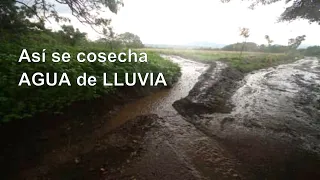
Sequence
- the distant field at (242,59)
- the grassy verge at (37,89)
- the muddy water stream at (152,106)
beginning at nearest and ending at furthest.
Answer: the grassy verge at (37,89) → the muddy water stream at (152,106) → the distant field at (242,59)

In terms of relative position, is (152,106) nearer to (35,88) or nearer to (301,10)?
(35,88)

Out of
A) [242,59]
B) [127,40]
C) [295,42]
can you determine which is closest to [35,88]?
[127,40]

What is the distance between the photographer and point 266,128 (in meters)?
5.96

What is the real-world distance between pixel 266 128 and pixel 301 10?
8844 mm

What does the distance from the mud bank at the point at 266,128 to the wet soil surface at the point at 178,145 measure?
21mm

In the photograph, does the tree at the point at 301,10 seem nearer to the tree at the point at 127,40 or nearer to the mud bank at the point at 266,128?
the mud bank at the point at 266,128

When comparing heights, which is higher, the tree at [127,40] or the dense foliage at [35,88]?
the tree at [127,40]

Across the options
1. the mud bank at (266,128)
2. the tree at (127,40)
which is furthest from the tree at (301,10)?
the tree at (127,40)

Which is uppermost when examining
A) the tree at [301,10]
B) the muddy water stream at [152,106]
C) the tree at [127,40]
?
the tree at [301,10]

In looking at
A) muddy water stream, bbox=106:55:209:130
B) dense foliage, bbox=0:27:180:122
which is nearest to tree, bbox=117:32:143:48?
dense foliage, bbox=0:27:180:122

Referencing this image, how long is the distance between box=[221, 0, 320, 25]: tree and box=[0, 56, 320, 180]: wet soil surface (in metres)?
5.17

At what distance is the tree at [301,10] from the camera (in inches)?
398

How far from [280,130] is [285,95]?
15.8ft

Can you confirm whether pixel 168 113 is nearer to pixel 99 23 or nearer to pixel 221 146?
pixel 221 146
